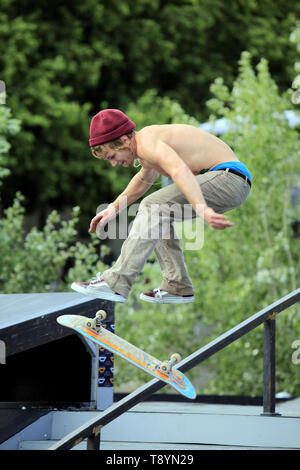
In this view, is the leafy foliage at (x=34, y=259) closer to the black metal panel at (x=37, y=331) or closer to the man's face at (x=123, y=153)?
the black metal panel at (x=37, y=331)

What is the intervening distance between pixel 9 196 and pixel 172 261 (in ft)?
50.9

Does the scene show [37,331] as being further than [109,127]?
Yes

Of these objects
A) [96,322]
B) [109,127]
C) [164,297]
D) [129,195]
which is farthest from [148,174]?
[96,322]

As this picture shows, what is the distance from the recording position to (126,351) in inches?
182

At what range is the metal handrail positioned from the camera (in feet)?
12.6

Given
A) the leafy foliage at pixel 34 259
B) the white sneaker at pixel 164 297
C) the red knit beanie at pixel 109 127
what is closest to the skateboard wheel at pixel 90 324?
the white sneaker at pixel 164 297

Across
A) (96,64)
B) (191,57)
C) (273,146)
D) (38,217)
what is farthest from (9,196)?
(273,146)

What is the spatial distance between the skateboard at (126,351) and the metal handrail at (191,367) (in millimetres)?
123

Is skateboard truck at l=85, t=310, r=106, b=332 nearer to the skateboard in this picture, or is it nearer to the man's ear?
the skateboard

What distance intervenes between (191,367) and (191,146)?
1218 millimetres

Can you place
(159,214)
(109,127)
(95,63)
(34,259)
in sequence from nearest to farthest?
(109,127)
(159,214)
(34,259)
(95,63)

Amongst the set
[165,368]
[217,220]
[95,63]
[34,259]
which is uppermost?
[95,63]

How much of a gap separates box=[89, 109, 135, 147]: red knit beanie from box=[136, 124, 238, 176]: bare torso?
9 centimetres

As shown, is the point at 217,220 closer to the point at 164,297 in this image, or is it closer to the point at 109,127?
the point at 109,127
